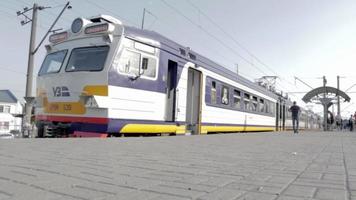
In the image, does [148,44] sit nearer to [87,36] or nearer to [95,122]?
[87,36]

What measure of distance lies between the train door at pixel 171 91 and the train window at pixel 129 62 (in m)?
1.68

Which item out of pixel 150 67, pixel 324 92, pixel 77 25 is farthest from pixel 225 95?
pixel 324 92

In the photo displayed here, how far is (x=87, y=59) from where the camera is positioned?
944cm

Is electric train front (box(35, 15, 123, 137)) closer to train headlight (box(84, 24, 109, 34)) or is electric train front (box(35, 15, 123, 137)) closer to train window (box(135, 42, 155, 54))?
train headlight (box(84, 24, 109, 34))

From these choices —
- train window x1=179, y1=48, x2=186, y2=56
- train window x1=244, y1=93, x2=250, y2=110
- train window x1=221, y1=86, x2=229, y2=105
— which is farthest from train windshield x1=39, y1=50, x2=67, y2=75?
train window x1=244, y1=93, x2=250, y2=110

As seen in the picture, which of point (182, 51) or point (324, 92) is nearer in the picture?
point (182, 51)

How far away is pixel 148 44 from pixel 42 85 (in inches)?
132

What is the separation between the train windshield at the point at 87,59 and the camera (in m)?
9.06

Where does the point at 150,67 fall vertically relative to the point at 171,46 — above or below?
below

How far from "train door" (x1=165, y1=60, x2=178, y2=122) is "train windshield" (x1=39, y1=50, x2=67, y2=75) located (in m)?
3.18

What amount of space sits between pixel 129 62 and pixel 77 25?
1948mm

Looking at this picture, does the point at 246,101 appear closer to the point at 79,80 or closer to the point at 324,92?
the point at 79,80

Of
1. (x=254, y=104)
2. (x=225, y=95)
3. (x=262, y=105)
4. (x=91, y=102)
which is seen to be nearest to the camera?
(x=91, y=102)

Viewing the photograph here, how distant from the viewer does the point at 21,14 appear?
2406cm
